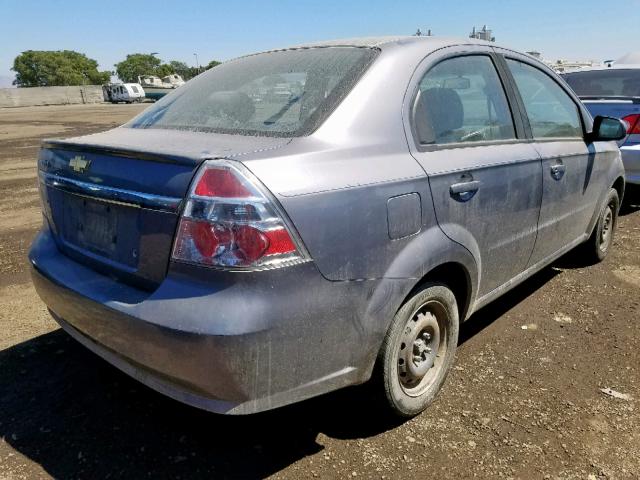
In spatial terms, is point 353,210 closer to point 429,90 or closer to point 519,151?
point 429,90

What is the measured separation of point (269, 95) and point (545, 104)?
6.54 ft

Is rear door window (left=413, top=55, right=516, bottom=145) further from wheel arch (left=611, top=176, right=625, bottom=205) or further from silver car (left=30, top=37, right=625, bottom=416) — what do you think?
wheel arch (left=611, top=176, right=625, bottom=205)

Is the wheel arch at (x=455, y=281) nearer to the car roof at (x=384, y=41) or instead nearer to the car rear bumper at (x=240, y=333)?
the car rear bumper at (x=240, y=333)

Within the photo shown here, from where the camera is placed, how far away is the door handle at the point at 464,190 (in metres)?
2.40

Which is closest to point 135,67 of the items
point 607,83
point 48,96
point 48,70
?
point 48,70

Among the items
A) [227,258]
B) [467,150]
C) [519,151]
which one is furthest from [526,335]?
[227,258]

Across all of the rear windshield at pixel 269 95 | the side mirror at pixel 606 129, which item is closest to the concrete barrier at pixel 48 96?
the rear windshield at pixel 269 95

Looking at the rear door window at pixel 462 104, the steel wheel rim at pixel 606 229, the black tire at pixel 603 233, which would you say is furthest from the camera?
the steel wheel rim at pixel 606 229

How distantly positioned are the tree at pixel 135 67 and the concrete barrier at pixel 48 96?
69496 mm

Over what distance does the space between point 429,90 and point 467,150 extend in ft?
1.16

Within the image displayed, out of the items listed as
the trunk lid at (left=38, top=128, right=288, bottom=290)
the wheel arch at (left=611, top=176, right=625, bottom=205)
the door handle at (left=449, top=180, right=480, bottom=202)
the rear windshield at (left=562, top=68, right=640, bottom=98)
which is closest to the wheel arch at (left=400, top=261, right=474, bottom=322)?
the door handle at (left=449, top=180, right=480, bottom=202)

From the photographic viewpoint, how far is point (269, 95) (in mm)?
2443

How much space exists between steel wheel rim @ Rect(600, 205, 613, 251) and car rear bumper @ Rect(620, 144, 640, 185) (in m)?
1.74

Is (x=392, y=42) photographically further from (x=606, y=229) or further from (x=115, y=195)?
(x=606, y=229)
